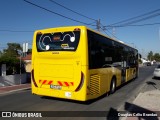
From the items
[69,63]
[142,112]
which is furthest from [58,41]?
[142,112]

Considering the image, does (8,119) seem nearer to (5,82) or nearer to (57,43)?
(57,43)

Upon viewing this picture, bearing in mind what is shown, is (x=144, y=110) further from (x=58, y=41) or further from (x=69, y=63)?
(x=58, y=41)

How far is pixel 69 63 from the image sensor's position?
9.18m

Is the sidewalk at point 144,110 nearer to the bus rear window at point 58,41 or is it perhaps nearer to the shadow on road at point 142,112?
the shadow on road at point 142,112

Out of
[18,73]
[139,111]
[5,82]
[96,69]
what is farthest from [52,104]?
[18,73]

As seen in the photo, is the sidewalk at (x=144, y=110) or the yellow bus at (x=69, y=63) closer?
the sidewalk at (x=144, y=110)

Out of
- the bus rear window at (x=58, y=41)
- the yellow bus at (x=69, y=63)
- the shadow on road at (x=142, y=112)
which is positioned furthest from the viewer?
the bus rear window at (x=58, y=41)

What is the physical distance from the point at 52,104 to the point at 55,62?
176 cm

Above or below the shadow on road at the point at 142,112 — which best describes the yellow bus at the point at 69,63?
above

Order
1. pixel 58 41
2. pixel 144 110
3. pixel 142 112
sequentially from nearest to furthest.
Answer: pixel 142 112 < pixel 144 110 < pixel 58 41

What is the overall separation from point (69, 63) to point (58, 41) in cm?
108

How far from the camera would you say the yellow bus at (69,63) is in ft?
29.4

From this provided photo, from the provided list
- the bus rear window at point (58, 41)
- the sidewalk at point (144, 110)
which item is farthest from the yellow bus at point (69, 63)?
the sidewalk at point (144, 110)

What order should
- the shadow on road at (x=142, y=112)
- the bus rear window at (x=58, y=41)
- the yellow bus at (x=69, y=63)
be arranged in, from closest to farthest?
1. the shadow on road at (x=142, y=112)
2. the yellow bus at (x=69, y=63)
3. the bus rear window at (x=58, y=41)
